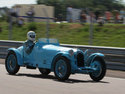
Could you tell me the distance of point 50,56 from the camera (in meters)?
10.5

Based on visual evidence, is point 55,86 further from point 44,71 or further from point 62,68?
point 44,71

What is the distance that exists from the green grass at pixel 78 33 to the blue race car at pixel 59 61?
7418mm

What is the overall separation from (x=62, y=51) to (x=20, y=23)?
13893mm

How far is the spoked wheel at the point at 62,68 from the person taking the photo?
31.9ft

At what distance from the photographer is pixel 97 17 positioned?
18578 mm

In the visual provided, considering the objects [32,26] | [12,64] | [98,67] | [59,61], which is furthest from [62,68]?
[32,26]

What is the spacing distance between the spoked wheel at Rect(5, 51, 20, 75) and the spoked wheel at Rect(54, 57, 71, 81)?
1.65 m

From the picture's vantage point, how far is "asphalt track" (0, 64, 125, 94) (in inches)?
323

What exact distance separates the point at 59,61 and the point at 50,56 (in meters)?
0.50

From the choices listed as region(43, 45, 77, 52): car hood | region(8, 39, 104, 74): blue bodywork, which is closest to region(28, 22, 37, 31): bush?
region(8, 39, 104, 74): blue bodywork

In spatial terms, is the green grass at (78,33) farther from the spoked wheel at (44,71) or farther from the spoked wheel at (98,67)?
the spoked wheel at (98,67)

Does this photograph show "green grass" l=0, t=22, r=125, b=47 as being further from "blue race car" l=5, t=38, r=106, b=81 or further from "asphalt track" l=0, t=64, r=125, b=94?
"asphalt track" l=0, t=64, r=125, b=94

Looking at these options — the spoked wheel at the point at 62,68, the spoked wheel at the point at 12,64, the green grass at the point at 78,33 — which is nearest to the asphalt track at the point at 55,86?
the spoked wheel at the point at 62,68

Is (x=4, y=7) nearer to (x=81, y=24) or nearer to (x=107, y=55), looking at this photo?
(x=81, y=24)
